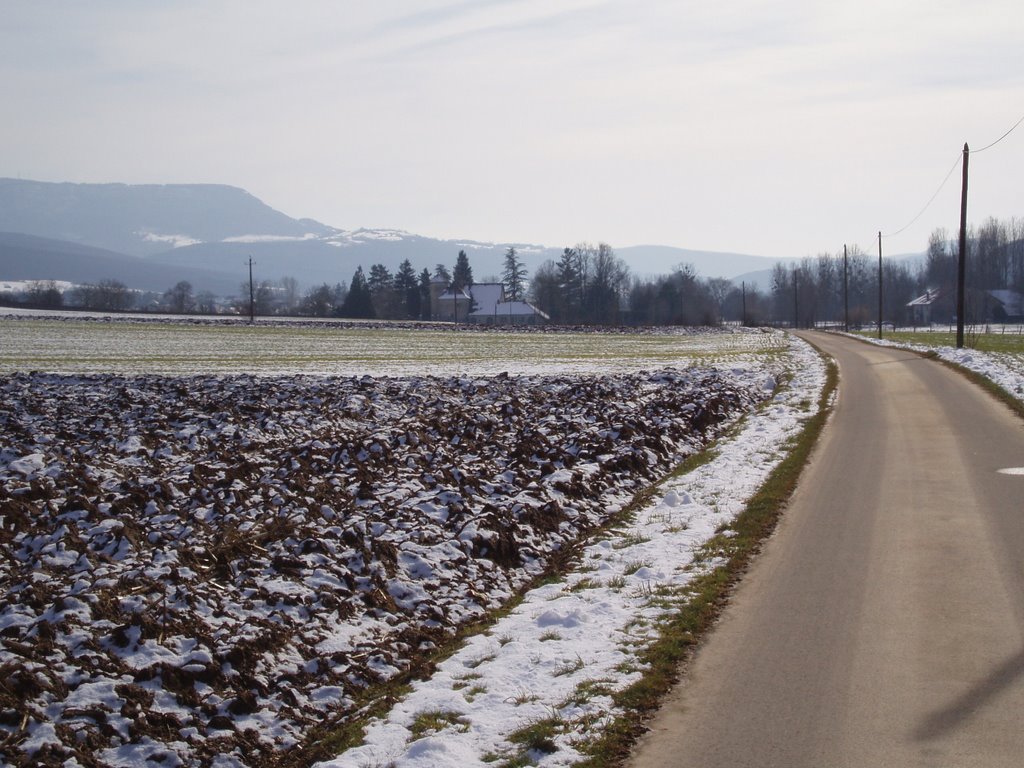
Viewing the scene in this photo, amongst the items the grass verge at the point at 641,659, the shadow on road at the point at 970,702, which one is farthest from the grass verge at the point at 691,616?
the shadow on road at the point at 970,702

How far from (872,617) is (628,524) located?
4099 mm

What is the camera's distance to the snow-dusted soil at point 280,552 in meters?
6.22

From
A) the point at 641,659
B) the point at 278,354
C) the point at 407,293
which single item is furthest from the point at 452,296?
the point at 641,659

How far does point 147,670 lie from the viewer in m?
6.50

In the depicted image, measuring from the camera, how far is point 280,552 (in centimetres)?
906

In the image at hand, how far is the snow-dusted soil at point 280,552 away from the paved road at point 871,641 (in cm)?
108

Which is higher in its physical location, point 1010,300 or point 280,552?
point 1010,300

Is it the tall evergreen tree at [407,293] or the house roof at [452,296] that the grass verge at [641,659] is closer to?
the tall evergreen tree at [407,293]

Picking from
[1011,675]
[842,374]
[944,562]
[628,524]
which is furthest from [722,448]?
[842,374]

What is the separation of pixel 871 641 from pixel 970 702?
1135 millimetres

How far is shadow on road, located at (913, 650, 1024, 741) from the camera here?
5.23 meters

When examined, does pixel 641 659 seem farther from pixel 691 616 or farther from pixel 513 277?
pixel 513 277

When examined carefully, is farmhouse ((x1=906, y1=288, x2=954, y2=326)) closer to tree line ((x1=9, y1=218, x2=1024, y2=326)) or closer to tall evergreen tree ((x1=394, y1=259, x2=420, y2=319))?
tree line ((x1=9, y1=218, x2=1024, y2=326))

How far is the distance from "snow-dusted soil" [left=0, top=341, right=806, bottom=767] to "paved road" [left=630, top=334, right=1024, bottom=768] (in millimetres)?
1085
